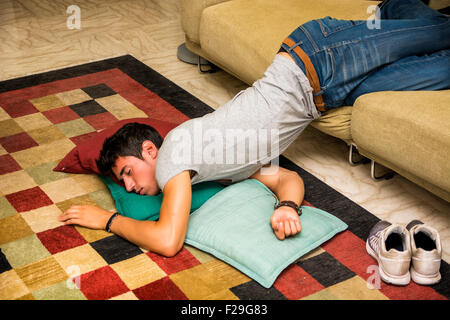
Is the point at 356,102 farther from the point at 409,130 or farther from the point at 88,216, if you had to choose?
the point at 88,216

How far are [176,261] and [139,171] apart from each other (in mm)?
268

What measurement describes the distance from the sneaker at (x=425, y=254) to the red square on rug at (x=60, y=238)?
88cm

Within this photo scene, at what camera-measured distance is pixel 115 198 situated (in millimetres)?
1698

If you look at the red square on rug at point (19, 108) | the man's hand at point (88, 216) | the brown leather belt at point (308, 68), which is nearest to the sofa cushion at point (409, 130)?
the brown leather belt at point (308, 68)

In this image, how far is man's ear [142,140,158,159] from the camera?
5.16ft

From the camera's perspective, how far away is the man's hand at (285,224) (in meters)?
1.47

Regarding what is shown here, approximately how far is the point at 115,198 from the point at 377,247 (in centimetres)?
77

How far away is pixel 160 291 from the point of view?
4.58ft

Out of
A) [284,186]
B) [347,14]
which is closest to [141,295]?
[284,186]

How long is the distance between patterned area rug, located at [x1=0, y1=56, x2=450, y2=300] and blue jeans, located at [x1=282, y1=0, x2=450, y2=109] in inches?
14.0

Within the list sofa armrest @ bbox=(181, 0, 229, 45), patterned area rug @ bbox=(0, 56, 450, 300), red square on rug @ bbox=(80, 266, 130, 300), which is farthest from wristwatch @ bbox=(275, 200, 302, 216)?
sofa armrest @ bbox=(181, 0, 229, 45)
